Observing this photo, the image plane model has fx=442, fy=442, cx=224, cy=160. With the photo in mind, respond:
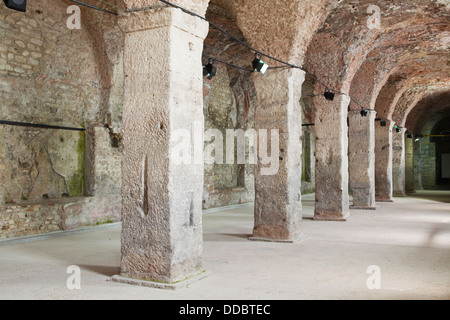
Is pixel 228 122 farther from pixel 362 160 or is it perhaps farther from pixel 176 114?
pixel 176 114

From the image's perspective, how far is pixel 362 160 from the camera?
488 inches

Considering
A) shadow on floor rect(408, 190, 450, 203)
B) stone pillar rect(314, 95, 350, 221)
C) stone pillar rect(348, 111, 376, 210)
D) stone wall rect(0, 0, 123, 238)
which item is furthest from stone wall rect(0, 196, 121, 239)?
shadow on floor rect(408, 190, 450, 203)

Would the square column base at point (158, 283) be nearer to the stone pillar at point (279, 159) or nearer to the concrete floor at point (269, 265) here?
the concrete floor at point (269, 265)

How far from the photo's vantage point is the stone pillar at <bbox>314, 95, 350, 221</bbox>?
9820mm

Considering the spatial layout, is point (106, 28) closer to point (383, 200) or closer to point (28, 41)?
point (28, 41)

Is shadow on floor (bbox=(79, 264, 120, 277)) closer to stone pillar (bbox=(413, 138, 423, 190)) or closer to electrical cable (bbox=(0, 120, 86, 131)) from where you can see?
electrical cable (bbox=(0, 120, 86, 131))

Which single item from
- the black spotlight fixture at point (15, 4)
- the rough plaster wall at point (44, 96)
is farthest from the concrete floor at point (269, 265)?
the black spotlight fixture at point (15, 4)

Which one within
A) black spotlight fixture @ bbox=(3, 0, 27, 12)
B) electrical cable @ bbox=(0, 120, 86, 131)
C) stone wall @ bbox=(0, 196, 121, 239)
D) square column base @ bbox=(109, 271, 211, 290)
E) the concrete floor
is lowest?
the concrete floor

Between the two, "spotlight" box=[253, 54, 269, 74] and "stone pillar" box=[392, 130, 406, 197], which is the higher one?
"spotlight" box=[253, 54, 269, 74]

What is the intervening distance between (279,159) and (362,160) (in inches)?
240

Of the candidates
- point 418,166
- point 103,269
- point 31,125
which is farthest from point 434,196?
point 103,269

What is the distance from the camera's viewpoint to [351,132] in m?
12.7

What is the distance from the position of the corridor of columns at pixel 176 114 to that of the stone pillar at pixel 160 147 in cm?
1

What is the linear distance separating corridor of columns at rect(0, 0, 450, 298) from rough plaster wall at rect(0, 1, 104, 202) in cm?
2
